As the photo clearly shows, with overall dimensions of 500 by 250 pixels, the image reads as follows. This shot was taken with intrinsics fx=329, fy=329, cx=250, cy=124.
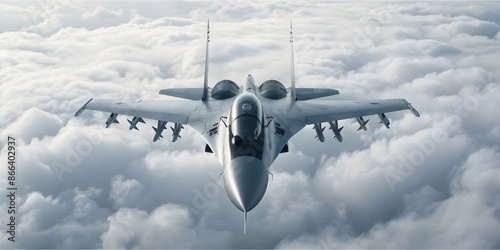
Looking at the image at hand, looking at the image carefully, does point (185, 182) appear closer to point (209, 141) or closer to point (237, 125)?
point (209, 141)

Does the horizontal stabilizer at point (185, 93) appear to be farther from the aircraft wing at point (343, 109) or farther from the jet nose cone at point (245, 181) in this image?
the jet nose cone at point (245, 181)

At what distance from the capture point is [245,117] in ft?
47.5

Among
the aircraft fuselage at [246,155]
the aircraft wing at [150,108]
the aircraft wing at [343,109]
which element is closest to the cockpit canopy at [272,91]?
the aircraft wing at [343,109]

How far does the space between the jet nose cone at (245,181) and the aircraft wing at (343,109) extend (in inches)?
336

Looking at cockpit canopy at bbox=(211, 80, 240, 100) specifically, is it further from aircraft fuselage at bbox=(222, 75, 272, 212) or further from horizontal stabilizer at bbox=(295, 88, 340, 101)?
aircraft fuselage at bbox=(222, 75, 272, 212)

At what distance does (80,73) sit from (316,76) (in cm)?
7760

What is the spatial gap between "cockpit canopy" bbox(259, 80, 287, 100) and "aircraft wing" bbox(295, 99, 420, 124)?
6.16 ft

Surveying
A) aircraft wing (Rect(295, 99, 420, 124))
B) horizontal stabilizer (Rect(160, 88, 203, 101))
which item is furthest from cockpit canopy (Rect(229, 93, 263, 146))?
horizontal stabilizer (Rect(160, 88, 203, 101))

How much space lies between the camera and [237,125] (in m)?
14.2

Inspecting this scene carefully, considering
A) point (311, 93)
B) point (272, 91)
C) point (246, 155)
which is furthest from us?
point (311, 93)

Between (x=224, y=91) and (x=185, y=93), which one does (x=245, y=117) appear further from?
(x=185, y=93)

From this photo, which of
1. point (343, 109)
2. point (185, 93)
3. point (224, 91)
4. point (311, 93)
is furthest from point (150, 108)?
point (343, 109)

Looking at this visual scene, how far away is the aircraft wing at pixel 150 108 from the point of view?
21.6 meters

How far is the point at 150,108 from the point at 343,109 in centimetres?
1330
